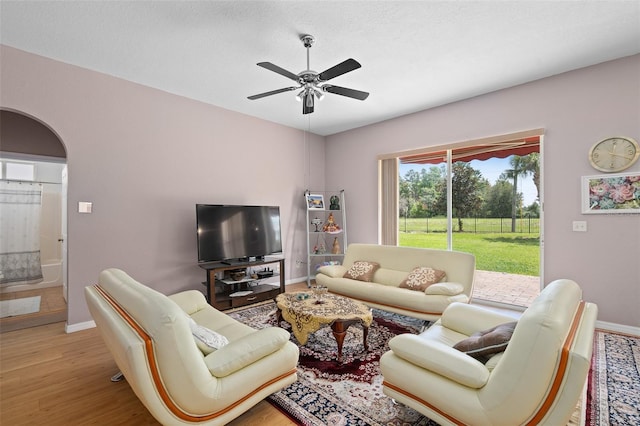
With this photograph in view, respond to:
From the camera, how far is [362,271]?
3.88 meters

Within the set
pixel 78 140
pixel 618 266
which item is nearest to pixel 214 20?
pixel 78 140

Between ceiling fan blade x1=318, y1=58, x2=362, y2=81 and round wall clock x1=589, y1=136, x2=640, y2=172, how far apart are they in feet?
9.58

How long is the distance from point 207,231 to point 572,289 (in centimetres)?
374

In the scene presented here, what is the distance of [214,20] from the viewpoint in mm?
2432

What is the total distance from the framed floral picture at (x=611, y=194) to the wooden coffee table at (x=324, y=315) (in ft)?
9.20

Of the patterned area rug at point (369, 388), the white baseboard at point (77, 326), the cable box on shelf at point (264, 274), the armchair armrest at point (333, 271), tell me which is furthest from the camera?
the cable box on shelf at point (264, 274)

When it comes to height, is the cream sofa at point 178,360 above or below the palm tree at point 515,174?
below

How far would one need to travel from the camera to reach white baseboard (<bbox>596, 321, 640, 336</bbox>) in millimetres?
2981

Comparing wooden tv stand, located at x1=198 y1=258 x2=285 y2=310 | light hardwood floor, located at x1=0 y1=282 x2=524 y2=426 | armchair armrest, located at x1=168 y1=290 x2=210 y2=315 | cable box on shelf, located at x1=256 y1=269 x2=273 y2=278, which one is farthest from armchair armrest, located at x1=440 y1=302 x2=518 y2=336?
cable box on shelf, located at x1=256 y1=269 x2=273 y2=278

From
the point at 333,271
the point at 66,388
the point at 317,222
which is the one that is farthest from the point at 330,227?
the point at 66,388

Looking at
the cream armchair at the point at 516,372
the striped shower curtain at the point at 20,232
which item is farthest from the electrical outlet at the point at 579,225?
the striped shower curtain at the point at 20,232

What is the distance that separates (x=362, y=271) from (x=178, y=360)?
281cm

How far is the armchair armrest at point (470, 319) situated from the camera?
7.14 ft

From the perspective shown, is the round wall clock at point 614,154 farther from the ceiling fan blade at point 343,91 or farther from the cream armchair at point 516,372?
the ceiling fan blade at point 343,91
